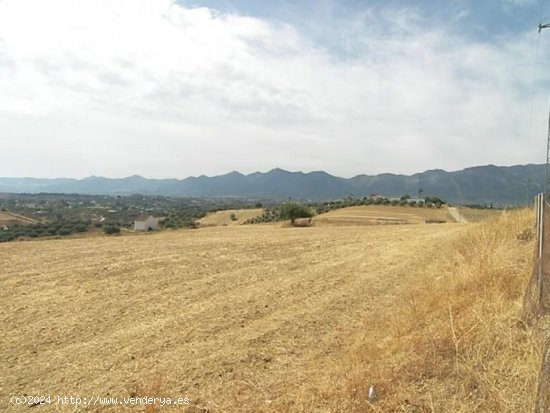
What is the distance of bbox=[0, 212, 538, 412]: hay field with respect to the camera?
4734mm

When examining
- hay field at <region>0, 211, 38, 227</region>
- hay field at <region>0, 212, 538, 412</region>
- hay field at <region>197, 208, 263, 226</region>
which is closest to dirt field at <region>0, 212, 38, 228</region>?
hay field at <region>0, 211, 38, 227</region>

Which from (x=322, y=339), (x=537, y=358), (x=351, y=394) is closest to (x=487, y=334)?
(x=537, y=358)

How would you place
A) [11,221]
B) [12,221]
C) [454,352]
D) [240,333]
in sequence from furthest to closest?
1. [12,221]
2. [11,221]
3. [240,333]
4. [454,352]

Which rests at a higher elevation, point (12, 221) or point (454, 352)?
point (454, 352)

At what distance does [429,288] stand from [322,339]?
2402 millimetres

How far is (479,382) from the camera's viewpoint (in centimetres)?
432

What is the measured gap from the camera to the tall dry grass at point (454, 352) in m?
4.14

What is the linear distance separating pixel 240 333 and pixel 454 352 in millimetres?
2918

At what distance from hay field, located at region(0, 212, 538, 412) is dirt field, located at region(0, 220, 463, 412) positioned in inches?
0.9

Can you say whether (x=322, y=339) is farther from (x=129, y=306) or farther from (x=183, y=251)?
(x=183, y=251)

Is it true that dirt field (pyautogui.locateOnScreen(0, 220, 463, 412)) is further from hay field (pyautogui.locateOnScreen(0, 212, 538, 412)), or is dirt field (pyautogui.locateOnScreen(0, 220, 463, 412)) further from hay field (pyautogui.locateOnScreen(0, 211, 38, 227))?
hay field (pyautogui.locateOnScreen(0, 211, 38, 227))

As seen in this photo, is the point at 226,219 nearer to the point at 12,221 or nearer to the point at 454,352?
the point at 12,221

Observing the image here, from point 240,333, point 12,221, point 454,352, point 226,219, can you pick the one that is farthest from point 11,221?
point 454,352

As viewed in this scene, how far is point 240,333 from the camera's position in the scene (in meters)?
6.74
